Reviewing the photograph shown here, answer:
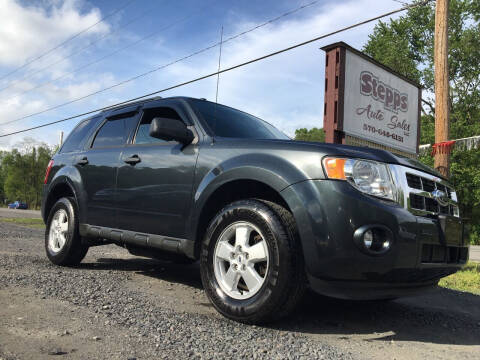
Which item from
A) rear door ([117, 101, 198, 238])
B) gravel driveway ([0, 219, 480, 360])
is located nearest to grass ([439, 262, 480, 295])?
gravel driveway ([0, 219, 480, 360])

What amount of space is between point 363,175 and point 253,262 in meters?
0.97

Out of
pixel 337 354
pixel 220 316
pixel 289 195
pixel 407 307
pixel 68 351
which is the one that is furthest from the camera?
pixel 407 307

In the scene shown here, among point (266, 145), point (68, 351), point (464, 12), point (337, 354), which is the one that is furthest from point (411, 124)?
point (464, 12)

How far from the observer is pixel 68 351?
7.19 feet

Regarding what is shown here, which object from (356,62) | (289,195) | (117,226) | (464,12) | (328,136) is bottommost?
(117,226)

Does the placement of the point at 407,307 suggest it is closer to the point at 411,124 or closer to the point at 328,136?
the point at 328,136

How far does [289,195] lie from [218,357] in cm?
112

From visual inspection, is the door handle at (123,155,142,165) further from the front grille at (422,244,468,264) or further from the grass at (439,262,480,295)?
the grass at (439,262,480,295)

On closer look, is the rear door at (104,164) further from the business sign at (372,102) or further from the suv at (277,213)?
the business sign at (372,102)

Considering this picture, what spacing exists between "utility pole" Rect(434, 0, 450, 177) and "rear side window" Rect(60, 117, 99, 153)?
20.7ft

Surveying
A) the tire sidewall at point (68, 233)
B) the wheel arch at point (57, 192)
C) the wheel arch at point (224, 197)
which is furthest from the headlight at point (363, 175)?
the wheel arch at point (57, 192)

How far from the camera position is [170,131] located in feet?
11.7

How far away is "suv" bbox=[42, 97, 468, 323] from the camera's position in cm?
265

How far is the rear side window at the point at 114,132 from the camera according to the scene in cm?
464
